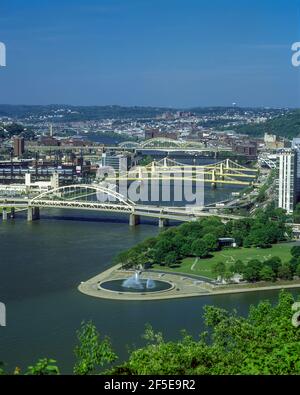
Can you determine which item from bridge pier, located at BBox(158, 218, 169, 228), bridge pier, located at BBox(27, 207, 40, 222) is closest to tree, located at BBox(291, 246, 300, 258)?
bridge pier, located at BBox(158, 218, 169, 228)

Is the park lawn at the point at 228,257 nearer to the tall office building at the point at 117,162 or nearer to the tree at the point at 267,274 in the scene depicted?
the tree at the point at 267,274

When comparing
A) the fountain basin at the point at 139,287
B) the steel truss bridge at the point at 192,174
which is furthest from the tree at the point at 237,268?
the steel truss bridge at the point at 192,174

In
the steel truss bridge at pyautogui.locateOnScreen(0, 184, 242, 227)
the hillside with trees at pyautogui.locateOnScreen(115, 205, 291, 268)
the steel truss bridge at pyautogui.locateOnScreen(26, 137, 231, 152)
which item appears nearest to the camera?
the hillside with trees at pyautogui.locateOnScreen(115, 205, 291, 268)

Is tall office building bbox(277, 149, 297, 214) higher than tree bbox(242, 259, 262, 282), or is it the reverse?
tall office building bbox(277, 149, 297, 214)

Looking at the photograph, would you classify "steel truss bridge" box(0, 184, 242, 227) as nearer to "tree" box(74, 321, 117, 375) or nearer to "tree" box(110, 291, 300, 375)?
"tree" box(110, 291, 300, 375)

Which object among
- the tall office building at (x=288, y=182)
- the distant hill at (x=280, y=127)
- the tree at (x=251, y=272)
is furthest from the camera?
the distant hill at (x=280, y=127)

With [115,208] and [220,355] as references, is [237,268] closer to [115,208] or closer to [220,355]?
[115,208]
